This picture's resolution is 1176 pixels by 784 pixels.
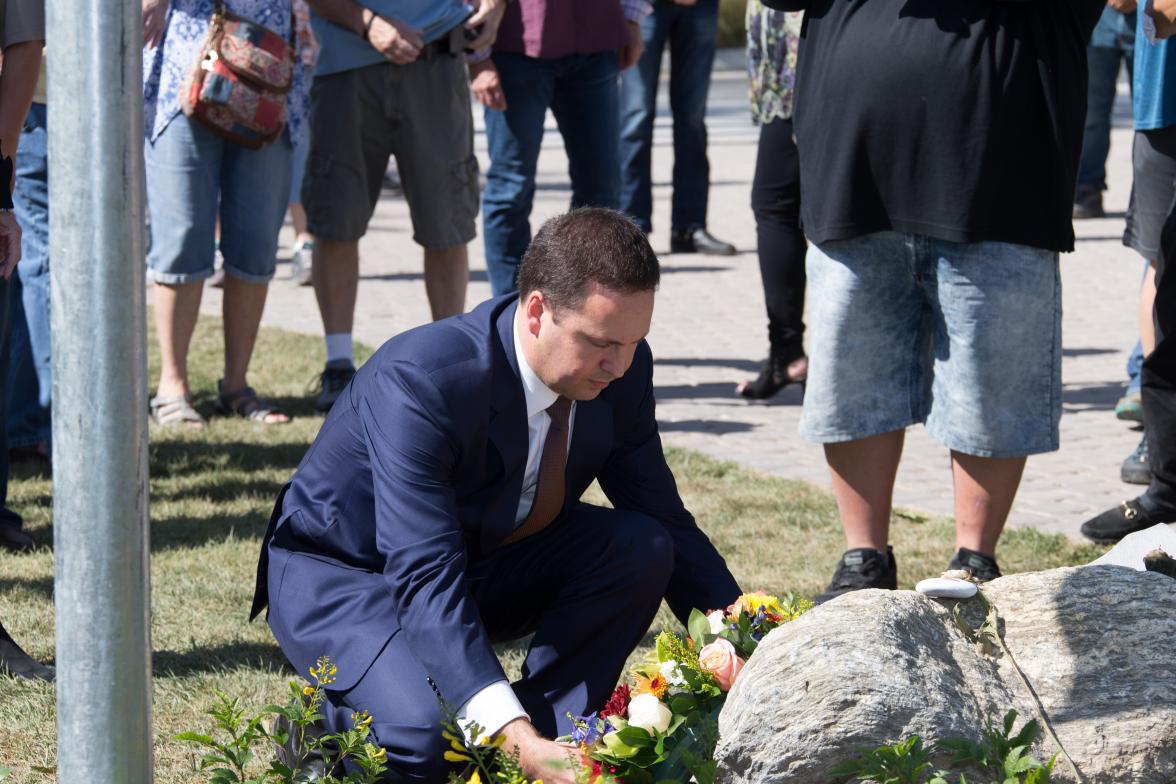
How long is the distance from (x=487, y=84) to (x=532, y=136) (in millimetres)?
289

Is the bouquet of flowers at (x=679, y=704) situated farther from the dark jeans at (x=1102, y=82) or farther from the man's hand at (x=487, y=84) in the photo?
the dark jeans at (x=1102, y=82)

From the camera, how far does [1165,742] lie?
2703 mm

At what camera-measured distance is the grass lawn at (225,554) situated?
3.58m

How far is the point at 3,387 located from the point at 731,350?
14.2ft

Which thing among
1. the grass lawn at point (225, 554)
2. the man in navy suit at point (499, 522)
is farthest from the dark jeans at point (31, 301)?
the man in navy suit at point (499, 522)

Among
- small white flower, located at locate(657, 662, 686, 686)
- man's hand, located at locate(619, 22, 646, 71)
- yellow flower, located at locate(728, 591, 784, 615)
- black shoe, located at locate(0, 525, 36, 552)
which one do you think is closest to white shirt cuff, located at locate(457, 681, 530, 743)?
small white flower, located at locate(657, 662, 686, 686)

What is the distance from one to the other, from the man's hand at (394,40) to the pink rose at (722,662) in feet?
12.0

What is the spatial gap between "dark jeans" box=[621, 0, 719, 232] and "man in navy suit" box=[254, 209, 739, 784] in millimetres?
6640

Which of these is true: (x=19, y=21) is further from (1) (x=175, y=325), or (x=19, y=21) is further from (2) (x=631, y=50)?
(2) (x=631, y=50)

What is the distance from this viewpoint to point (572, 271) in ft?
9.51

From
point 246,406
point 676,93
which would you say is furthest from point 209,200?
point 676,93

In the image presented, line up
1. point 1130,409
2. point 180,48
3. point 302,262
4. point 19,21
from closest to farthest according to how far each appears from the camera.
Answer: point 19,21
point 180,48
point 1130,409
point 302,262

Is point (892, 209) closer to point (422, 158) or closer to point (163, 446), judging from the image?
point (422, 158)

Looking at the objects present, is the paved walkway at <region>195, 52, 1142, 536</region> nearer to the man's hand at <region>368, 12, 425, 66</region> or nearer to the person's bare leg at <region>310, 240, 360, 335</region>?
the person's bare leg at <region>310, 240, 360, 335</region>
